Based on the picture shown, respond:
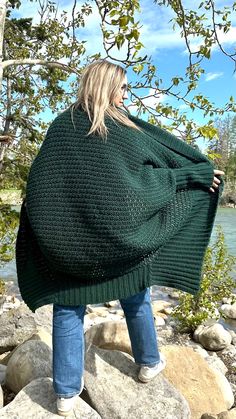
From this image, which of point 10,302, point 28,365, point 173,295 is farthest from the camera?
point 173,295

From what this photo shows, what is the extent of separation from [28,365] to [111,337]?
2.42ft

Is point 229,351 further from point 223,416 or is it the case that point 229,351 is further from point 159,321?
point 223,416

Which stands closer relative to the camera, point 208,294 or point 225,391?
point 225,391

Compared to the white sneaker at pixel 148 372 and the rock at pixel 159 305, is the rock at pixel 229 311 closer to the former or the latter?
the rock at pixel 159 305

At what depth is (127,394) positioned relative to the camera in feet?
9.07

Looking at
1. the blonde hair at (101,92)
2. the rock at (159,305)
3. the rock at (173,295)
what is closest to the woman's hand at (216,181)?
the blonde hair at (101,92)

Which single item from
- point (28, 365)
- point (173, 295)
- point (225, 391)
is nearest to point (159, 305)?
point (173, 295)

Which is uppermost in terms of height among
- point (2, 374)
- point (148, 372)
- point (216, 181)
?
point (216, 181)

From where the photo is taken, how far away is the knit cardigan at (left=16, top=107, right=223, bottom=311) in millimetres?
2336

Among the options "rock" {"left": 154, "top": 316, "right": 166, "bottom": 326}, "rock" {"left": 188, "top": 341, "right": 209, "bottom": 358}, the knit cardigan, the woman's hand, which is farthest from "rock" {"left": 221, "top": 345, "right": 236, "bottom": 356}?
the woman's hand

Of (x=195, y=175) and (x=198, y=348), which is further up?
(x=195, y=175)

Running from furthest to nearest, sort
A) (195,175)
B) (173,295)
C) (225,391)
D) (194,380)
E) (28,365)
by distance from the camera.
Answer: (173,295) < (225,391) < (194,380) < (28,365) < (195,175)

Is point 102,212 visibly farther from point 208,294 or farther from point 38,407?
point 208,294

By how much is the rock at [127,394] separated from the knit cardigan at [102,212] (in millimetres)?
654
